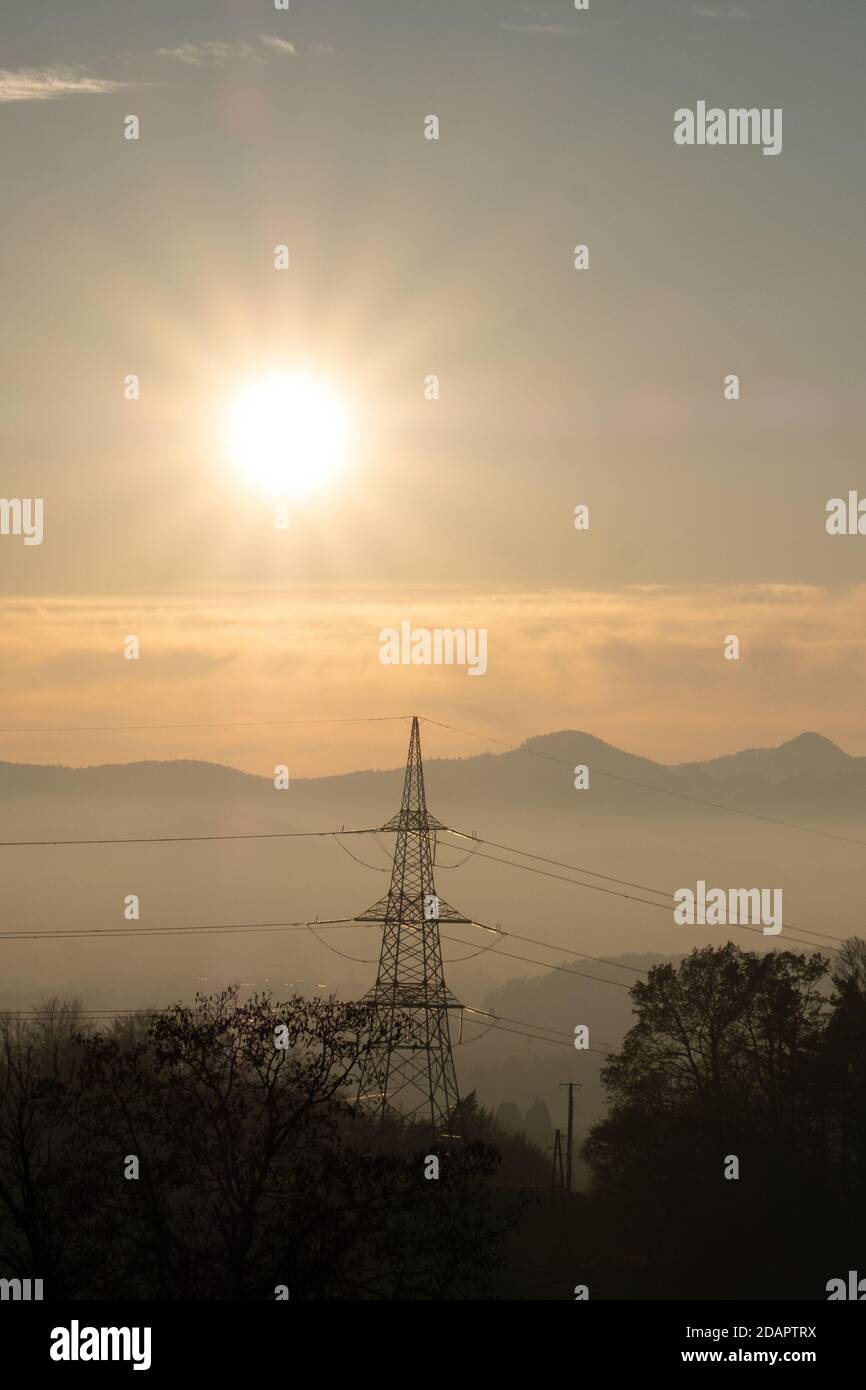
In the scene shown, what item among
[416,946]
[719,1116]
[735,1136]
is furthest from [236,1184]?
[719,1116]

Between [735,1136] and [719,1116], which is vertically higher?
[719,1116]

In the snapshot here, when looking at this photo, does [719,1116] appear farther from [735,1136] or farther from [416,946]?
[416,946]

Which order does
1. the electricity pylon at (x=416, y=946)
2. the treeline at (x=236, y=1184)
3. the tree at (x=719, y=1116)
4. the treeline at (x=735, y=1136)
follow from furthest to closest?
the electricity pylon at (x=416, y=946), the tree at (x=719, y=1116), the treeline at (x=735, y=1136), the treeline at (x=236, y=1184)

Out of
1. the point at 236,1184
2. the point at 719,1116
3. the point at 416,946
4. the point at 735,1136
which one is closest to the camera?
the point at 236,1184

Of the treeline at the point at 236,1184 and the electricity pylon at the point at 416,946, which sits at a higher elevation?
the electricity pylon at the point at 416,946

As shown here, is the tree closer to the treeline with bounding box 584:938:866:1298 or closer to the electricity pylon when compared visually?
the treeline with bounding box 584:938:866:1298

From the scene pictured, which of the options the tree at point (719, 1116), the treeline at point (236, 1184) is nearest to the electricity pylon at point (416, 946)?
the tree at point (719, 1116)

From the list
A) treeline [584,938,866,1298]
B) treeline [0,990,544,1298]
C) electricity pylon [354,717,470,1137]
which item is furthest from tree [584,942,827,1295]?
treeline [0,990,544,1298]

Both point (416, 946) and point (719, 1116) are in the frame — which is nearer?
point (416, 946)

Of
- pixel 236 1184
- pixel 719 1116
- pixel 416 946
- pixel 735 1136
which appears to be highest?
pixel 416 946

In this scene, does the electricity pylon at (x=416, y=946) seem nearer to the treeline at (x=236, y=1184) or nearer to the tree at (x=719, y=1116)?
the tree at (x=719, y=1116)
